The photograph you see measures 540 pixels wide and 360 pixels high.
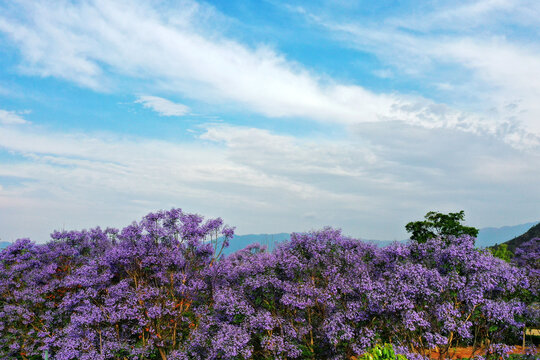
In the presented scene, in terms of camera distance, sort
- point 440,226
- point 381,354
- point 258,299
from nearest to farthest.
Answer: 1. point 381,354
2. point 258,299
3. point 440,226

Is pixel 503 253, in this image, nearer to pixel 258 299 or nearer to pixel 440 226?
pixel 440 226

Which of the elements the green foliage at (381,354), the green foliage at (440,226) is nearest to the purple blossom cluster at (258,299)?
the green foliage at (381,354)

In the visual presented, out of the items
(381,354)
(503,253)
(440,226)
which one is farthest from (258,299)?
(503,253)

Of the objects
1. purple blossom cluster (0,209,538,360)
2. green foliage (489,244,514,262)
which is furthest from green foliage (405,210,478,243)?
purple blossom cluster (0,209,538,360)

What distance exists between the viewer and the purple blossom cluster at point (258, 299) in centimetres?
1431

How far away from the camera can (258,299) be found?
16062mm

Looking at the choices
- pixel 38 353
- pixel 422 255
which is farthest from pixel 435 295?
pixel 38 353

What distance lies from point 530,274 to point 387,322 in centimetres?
1131

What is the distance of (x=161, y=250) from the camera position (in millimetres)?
19562

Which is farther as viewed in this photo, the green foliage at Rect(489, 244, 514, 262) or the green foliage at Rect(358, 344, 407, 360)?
A: the green foliage at Rect(489, 244, 514, 262)

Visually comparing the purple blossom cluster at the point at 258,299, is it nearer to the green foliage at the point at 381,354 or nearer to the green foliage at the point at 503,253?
the green foliage at the point at 381,354

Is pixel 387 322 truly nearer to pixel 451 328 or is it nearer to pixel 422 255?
pixel 451 328

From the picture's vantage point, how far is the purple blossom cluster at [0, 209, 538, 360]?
47.0 feet

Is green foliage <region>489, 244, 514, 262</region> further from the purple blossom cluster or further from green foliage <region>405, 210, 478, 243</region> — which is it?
the purple blossom cluster
